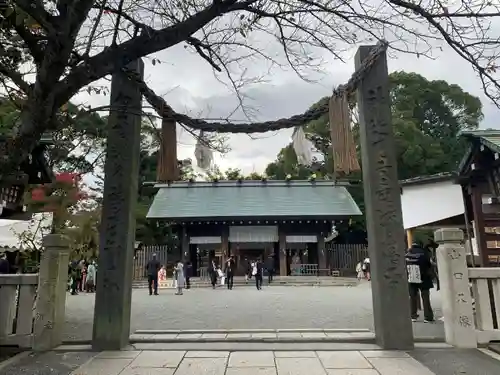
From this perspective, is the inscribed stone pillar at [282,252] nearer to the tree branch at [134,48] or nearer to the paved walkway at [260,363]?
the paved walkway at [260,363]

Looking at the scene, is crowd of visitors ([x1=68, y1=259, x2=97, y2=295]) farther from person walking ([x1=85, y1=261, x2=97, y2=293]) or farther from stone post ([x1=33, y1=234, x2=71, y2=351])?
stone post ([x1=33, y1=234, x2=71, y2=351])

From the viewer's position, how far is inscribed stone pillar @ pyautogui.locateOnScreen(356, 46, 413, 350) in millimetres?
5633

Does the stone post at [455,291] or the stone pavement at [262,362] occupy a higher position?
the stone post at [455,291]

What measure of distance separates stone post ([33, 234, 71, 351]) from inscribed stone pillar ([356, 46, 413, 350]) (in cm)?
475

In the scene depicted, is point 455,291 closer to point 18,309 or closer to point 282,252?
point 18,309

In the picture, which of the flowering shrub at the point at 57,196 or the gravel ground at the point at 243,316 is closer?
the gravel ground at the point at 243,316

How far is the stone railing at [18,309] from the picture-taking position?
586 centimetres

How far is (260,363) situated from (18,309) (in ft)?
12.5

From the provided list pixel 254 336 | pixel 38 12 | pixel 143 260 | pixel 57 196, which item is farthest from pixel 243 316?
pixel 143 260

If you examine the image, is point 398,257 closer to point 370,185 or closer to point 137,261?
point 370,185

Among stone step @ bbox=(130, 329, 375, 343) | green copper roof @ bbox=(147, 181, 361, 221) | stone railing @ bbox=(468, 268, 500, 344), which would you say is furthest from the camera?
green copper roof @ bbox=(147, 181, 361, 221)

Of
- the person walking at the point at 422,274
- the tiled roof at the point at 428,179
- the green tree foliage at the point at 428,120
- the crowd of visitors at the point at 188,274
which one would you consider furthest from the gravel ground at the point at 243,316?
the green tree foliage at the point at 428,120

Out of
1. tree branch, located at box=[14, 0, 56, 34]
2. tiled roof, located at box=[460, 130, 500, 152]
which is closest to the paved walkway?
tree branch, located at box=[14, 0, 56, 34]

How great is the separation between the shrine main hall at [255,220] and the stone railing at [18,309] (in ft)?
61.4
